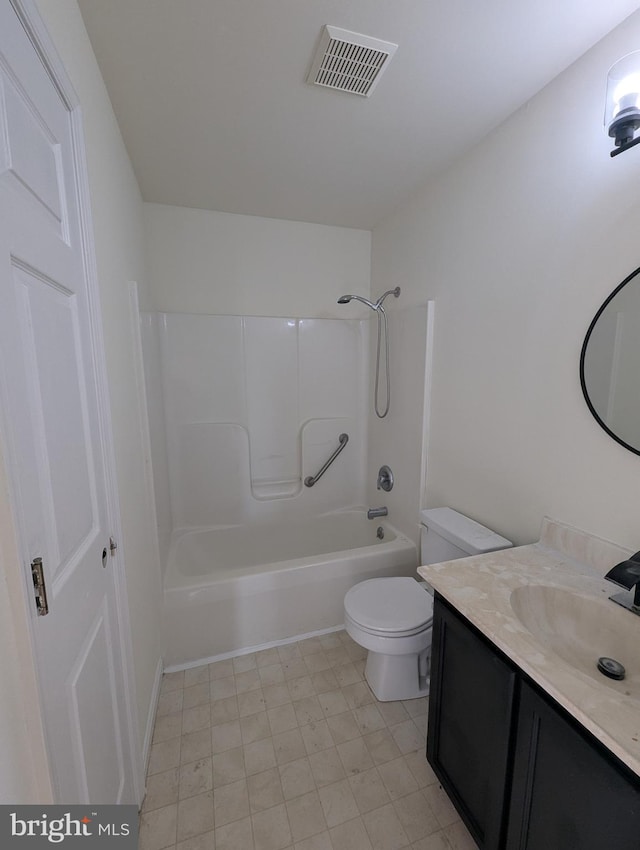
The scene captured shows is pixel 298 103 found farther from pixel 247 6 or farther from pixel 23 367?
pixel 23 367

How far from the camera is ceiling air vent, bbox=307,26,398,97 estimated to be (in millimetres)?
1136

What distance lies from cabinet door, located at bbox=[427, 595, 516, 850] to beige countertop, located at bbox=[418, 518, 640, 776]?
0.28 ft

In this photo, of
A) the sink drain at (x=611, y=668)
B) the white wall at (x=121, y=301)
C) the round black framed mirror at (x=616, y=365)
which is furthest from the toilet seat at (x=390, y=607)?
the round black framed mirror at (x=616, y=365)

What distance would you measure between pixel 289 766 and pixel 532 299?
2072 millimetres

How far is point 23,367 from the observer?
654 mm

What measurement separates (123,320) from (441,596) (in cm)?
157

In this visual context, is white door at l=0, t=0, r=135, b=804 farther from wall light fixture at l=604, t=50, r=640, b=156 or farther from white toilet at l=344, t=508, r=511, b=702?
wall light fixture at l=604, t=50, r=640, b=156

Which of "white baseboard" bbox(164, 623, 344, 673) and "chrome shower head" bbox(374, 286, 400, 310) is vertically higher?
"chrome shower head" bbox(374, 286, 400, 310)

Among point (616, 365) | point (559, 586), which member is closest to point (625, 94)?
point (616, 365)

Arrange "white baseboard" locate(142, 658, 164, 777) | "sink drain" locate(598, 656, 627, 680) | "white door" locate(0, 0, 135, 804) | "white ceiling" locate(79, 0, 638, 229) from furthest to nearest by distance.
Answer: "white baseboard" locate(142, 658, 164, 777) → "white ceiling" locate(79, 0, 638, 229) → "sink drain" locate(598, 656, 627, 680) → "white door" locate(0, 0, 135, 804)

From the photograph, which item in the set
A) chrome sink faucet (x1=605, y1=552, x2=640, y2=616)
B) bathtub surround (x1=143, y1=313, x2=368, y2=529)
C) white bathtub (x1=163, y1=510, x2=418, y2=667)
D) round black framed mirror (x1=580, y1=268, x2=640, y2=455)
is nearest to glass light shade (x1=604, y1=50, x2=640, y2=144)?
round black framed mirror (x1=580, y1=268, x2=640, y2=455)

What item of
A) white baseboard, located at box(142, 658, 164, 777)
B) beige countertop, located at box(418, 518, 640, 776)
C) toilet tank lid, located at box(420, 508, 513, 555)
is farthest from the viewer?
toilet tank lid, located at box(420, 508, 513, 555)

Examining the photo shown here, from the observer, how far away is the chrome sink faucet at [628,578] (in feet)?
3.12

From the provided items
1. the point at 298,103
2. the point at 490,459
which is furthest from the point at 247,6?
the point at 490,459
